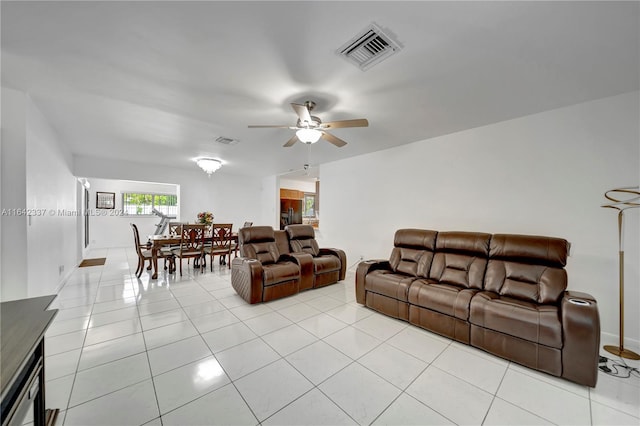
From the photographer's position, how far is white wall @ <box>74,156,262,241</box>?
18.6 feet

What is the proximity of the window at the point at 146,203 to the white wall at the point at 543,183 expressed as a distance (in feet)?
25.1

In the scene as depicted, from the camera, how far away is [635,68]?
80.4 inches

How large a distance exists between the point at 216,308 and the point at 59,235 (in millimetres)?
2997

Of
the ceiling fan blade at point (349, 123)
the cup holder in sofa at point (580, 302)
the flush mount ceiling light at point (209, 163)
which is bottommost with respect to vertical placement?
the cup holder in sofa at point (580, 302)

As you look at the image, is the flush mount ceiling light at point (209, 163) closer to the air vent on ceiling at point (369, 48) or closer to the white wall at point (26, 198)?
the white wall at point (26, 198)

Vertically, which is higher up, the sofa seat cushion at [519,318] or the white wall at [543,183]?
the white wall at [543,183]

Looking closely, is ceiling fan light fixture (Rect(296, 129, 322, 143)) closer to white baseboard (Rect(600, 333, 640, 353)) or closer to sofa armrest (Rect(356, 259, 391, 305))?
sofa armrest (Rect(356, 259, 391, 305))

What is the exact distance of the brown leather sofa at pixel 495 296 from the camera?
188 cm

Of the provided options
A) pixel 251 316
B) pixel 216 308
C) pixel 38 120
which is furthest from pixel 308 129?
pixel 38 120

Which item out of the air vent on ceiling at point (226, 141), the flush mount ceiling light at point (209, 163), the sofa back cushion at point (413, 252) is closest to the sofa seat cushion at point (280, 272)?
the sofa back cushion at point (413, 252)

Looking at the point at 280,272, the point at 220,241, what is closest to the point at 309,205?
the point at 220,241

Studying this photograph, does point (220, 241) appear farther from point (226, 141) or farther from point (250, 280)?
point (250, 280)

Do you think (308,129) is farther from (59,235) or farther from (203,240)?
(59,235)

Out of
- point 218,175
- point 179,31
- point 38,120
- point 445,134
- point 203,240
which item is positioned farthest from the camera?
point 218,175
